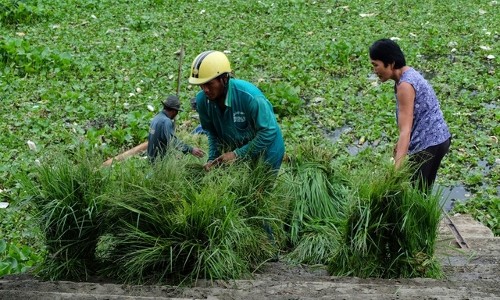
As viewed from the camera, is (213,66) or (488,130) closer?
(213,66)

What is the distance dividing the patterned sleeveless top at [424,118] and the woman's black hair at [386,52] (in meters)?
0.14

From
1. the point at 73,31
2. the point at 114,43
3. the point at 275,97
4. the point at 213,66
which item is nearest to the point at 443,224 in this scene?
the point at 213,66

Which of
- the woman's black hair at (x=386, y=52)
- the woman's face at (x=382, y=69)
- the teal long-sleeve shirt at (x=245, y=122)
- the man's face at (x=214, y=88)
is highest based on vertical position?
the woman's black hair at (x=386, y=52)

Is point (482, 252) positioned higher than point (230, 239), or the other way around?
point (230, 239)

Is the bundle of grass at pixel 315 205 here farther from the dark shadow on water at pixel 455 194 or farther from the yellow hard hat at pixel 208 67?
the dark shadow on water at pixel 455 194

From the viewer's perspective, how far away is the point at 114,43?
11664 mm

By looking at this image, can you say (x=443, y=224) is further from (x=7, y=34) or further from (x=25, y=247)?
(x=7, y=34)

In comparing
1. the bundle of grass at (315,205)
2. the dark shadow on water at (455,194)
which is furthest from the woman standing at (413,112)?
the dark shadow on water at (455,194)

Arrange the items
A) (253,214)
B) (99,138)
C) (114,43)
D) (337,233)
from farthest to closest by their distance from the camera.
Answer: (114,43) < (99,138) < (337,233) < (253,214)

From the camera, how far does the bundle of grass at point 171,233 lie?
13.0 feet

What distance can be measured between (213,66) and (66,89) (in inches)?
209

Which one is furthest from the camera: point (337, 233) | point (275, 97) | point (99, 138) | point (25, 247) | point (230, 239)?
point (275, 97)

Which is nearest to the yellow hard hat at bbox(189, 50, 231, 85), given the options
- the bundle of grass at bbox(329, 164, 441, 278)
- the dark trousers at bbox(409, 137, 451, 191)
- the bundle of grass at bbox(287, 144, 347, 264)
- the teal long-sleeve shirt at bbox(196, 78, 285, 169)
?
the teal long-sleeve shirt at bbox(196, 78, 285, 169)

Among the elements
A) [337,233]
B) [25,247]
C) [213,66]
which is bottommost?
[25,247]
